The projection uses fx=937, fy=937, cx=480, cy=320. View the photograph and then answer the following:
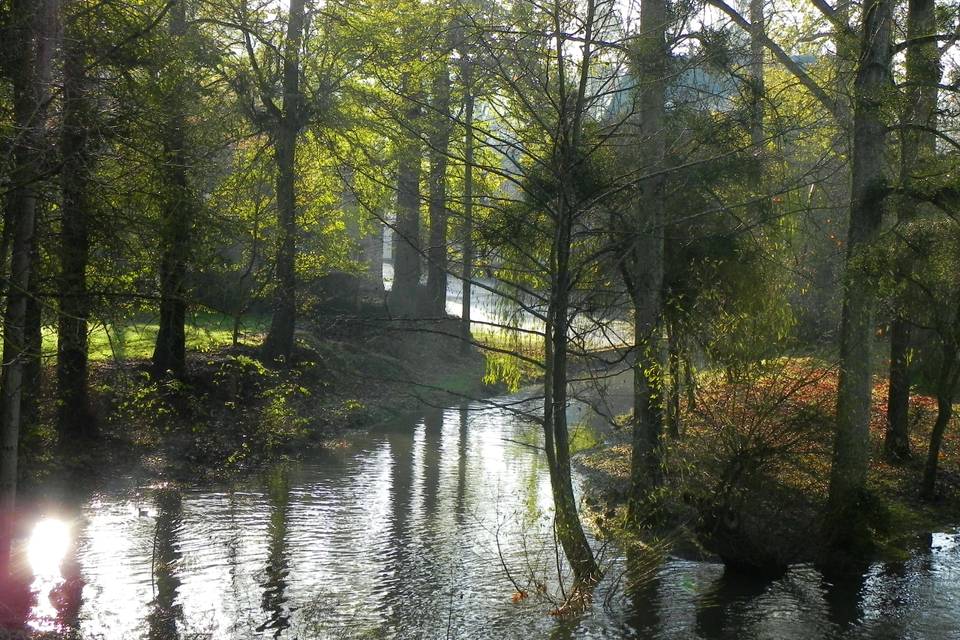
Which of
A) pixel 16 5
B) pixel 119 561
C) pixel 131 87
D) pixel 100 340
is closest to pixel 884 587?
pixel 119 561

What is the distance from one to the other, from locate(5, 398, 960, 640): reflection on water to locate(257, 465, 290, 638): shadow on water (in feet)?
0.08

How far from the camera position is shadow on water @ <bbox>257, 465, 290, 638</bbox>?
29.8ft

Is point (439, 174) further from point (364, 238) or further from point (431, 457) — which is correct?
point (364, 238)

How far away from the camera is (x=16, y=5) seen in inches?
326

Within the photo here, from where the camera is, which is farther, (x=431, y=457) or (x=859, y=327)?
(x=431, y=457)

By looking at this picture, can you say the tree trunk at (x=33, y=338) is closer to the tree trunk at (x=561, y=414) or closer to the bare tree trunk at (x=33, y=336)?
the bare tree trunk at (x=33, y=336)

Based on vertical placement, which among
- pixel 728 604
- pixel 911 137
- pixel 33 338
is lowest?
pixel 728 604

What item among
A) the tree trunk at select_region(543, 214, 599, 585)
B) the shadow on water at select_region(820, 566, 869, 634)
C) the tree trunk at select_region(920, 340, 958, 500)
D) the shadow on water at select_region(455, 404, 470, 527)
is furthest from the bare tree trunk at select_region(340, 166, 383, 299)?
the shadow on water at select_region(820, 566, 869, 634)

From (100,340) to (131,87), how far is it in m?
13.1

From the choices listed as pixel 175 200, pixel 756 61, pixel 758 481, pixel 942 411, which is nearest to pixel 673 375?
pixel 758 481

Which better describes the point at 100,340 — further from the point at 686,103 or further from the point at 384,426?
the point at 686,103

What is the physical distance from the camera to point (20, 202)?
325 inches

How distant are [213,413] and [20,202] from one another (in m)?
10.1

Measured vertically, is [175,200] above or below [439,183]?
below
